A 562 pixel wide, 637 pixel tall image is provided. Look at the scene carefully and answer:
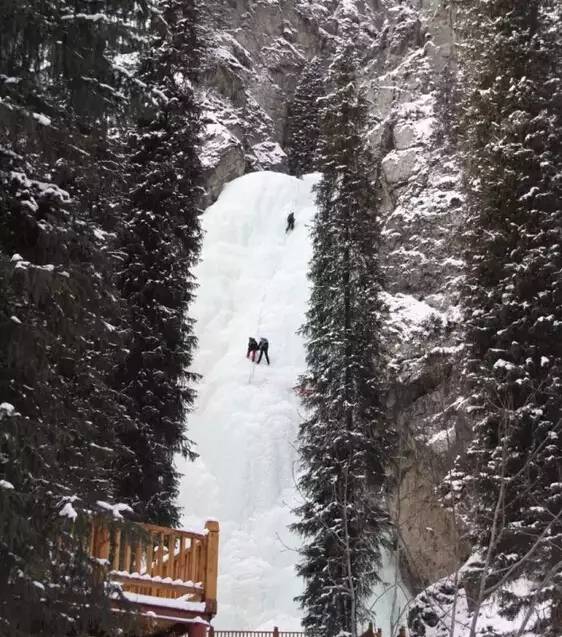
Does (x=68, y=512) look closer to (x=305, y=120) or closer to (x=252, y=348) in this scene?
(x=252, y=348)

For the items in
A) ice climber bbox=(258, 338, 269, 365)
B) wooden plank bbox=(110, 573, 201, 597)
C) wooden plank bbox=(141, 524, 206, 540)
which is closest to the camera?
wooden plank bbox=(110, 573, 201, 597)

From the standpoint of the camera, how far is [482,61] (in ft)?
54.1

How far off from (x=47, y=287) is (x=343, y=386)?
11749 mm

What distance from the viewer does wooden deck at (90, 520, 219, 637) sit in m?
8.32

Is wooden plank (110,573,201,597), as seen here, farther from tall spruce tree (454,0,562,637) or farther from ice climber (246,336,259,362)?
ice climber (246,336,259,362)

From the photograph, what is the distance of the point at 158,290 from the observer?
47.9 feet

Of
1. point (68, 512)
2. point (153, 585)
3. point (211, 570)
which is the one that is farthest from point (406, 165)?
point (68, 512)

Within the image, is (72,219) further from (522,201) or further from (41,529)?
(522,201)

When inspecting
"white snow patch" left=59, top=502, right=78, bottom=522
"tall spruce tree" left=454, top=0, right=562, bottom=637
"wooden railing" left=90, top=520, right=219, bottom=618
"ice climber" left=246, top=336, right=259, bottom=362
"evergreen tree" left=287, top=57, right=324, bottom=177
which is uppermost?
"evergreen tree" left=287, top=57, right=324, bottom=177

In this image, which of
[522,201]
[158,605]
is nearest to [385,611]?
[522,201]

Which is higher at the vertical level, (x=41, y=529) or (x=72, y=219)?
(x=72, y=219)

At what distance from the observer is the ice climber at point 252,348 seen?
29500 millimetres

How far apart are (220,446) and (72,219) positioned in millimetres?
19582

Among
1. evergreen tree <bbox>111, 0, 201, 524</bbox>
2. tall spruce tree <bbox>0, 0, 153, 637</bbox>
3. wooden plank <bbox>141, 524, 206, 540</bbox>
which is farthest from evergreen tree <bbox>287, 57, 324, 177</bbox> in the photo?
tall spruce tree <bbox>0, 0, 153, 637</bbox>
